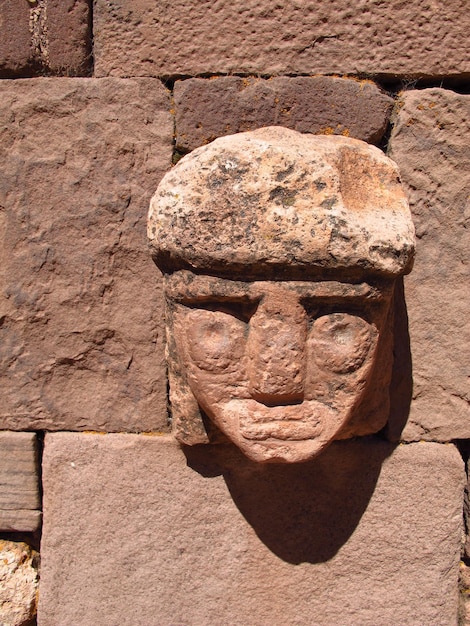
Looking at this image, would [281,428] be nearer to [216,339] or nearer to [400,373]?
[216,339]

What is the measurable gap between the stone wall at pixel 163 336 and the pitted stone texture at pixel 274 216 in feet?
0.96

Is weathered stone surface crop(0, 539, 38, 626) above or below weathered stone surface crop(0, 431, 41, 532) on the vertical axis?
below

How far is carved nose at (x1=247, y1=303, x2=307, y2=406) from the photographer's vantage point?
1.17 metres

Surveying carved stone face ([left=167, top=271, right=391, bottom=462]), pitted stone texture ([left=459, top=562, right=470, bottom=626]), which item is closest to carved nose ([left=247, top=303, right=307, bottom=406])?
carved stone face ([left=167, top=271, right=391, bottom=462])

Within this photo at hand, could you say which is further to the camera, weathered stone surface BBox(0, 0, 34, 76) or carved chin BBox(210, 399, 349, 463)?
weathered stone surface BBox(0, 0, 34, 76)

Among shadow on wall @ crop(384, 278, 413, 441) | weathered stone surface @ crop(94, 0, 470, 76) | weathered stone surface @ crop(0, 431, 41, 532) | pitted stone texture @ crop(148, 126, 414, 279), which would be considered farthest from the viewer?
weathered stone surface @ crop(0, 431, 41, 532)

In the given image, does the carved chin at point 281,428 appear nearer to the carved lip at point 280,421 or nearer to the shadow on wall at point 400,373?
the carved lip at point 280,421

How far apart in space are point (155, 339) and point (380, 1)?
0.97m

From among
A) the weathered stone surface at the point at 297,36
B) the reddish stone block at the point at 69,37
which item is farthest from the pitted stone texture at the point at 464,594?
the reddish stone block at the point at 69,37

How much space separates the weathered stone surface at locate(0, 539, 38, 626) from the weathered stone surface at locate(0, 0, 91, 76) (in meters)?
1.31

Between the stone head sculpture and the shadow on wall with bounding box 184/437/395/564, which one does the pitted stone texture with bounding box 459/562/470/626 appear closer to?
the shadow on wall with bounding box 184/437/395/564

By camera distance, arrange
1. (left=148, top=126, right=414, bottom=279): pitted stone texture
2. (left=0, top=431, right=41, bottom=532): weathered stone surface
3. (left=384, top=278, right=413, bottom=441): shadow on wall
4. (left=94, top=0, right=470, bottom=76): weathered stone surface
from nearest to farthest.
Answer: (left=148, top=126, right=414, bottom=279): pitted stone texture → (left=94, top=0, right=470, bottom=76): weathered stone surface → (left=384, top=278, right=413, bottom=441): shadow on wall → (left=0, top=431, right=41, bottom=532): weathered stone surface

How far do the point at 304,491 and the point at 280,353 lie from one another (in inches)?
22.2

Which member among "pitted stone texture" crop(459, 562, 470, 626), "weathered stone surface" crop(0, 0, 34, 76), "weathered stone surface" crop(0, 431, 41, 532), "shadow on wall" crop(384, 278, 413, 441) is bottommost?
"pitted stone texture" crop(459, 562, 470, 626)
